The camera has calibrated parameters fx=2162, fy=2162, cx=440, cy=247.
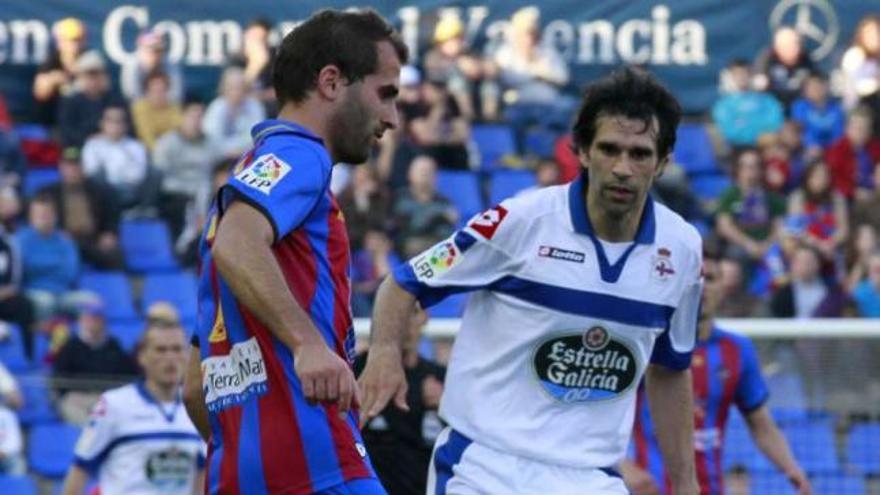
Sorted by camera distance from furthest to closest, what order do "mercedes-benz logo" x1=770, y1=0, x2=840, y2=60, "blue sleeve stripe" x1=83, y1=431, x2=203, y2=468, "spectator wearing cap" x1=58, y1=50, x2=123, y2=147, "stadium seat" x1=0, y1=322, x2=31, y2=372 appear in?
"mercedes-benz logo" x1=770, y1=0, x2=840, y2=60 < "spectator wearing cap" x1=58, y1=50, x2=123, y2=147 < "stadium seat" x1=0, y1=322, x2=31, y2=372 < "blue sleeve stripe" x1=83, y1=431, x2=203, y2=468

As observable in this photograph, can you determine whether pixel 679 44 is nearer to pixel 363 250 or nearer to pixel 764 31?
pixel 764 31

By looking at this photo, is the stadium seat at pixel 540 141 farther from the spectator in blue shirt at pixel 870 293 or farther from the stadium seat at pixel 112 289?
the stadium seat at pixel 112 289

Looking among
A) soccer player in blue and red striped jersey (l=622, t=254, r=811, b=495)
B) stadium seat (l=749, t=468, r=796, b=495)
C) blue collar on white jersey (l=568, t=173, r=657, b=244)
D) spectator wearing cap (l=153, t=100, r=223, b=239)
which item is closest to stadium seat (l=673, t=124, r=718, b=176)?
spectator wearing cap (l=153, t=100, r=223, b=239)

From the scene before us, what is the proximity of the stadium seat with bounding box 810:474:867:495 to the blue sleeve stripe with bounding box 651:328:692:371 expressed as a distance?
441 cm

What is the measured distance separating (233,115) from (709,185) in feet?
12.1

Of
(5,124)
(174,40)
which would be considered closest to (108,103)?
(5,124)

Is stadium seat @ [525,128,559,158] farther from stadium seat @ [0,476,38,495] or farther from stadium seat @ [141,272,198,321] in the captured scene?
stadium seat @ [0,476,38,495]

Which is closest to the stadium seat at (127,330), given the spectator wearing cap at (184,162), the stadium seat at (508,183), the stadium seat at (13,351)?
the stadium seat at (13,351)

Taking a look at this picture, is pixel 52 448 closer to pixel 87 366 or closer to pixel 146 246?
pixel 87 366

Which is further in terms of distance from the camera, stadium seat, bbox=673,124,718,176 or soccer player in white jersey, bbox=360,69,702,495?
stadium seat, bbox=673,124,718,176

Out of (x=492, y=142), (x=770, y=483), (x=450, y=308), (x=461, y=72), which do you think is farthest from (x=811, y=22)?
(x=770, y=483)

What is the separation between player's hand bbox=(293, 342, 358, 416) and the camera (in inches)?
177

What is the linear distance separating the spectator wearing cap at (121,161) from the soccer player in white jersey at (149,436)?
5023 mm

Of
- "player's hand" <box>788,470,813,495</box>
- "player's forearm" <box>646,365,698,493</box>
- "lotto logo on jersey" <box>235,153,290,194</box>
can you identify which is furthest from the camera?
"player's hand" <box>788,470,813,495</box>
